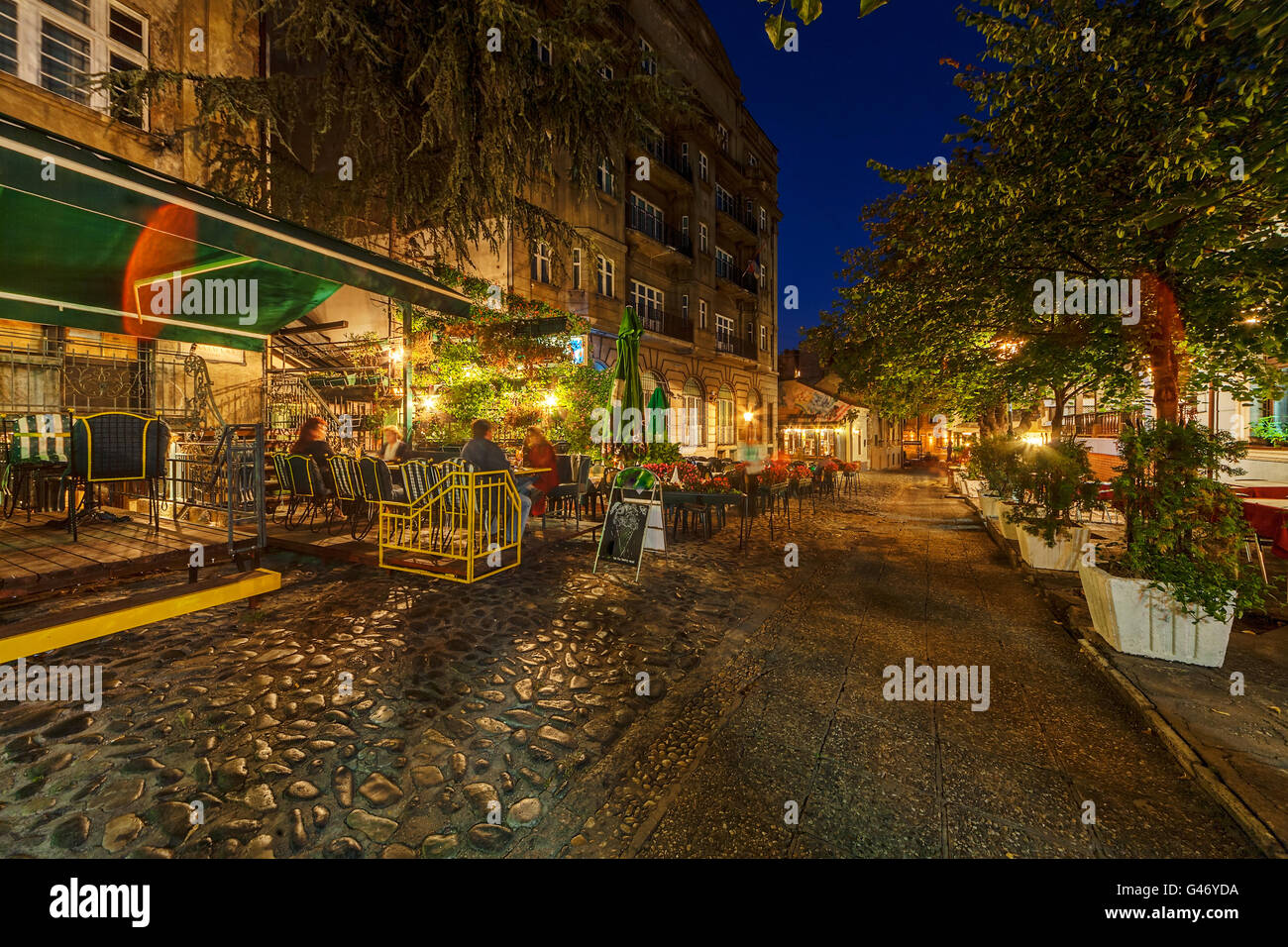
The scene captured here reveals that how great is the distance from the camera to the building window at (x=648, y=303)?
65.8ft

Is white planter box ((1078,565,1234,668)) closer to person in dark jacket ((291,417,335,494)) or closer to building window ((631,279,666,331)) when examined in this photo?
person in dark jacket ((291,417,335,494))

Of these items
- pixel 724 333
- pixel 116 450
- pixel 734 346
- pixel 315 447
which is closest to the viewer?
pixel 116 450

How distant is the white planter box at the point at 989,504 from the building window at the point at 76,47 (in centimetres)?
1794

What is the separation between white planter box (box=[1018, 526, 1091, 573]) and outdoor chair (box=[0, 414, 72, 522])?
13.0 meters

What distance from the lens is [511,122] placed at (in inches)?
406

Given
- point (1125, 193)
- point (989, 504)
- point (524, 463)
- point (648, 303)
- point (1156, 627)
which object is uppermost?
point (648, 303)

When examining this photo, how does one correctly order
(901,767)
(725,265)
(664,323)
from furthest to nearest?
(725,265) < (664,323) < (901,767)

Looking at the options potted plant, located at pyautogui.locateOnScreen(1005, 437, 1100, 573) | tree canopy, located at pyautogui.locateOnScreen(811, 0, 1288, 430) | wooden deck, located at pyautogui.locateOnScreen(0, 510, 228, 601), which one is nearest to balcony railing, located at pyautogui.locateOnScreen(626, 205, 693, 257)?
tree canopy, located at pyautogui.locateOnScreen(811, 0, 1288, 430)

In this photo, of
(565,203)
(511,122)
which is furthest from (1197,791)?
(565,203)

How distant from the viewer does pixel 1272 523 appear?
5473mm

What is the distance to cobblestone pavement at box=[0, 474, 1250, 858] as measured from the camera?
2.40 meters

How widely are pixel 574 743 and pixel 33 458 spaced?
337 inches

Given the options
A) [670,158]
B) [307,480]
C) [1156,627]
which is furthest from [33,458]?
[670,158]

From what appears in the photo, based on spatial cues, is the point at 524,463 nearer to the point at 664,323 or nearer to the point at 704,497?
the point at 704,497
